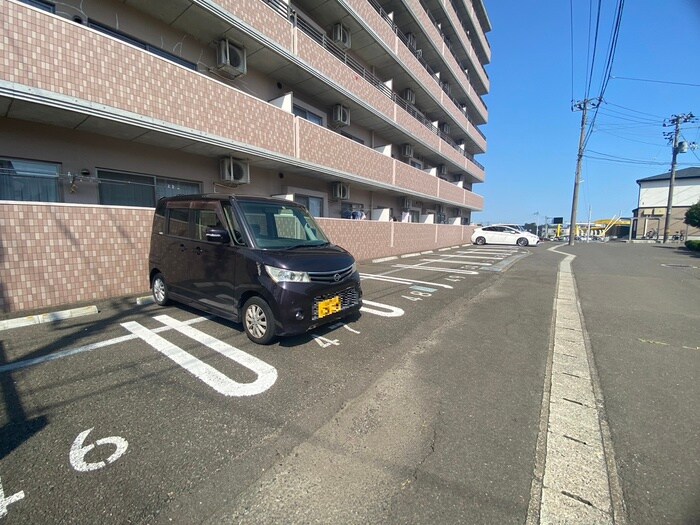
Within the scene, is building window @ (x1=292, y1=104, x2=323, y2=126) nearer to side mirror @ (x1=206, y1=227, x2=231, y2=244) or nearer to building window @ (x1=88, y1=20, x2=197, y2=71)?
building window @ (x1=88, y1=20, x2=197, y2=71)

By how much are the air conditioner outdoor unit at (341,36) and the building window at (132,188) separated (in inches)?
292

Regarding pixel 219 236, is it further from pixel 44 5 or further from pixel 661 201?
pixel 661 201

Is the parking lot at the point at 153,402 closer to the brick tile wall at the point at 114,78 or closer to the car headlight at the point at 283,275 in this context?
the car headlight at the point at 283,275

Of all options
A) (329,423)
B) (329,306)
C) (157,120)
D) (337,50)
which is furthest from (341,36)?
(329,423)

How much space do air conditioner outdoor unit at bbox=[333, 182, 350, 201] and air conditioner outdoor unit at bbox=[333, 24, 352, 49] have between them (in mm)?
4693

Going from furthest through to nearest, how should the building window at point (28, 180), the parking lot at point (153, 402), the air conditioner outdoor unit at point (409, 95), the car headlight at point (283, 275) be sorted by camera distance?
1. the air conditioner outdoor unit at point (409, 95)
2. the building window at point (28, 180)
3. the car headlight at point (283, 275)
4. the parking lot at point (153, 402)

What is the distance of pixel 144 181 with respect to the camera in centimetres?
629

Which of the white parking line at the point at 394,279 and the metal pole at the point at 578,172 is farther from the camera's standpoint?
the metal pole at the point at 578,172

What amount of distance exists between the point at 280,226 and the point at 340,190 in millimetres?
6971

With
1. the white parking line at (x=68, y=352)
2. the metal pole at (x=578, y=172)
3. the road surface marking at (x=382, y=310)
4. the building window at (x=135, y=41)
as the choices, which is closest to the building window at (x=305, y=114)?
the building window at (x=135, y=41)

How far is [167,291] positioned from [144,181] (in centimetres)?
305

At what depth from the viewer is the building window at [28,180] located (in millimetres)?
4672

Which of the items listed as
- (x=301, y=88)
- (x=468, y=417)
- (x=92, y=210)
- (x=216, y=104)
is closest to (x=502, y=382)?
(x=468, y=417)

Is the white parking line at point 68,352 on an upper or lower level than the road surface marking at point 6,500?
upper
